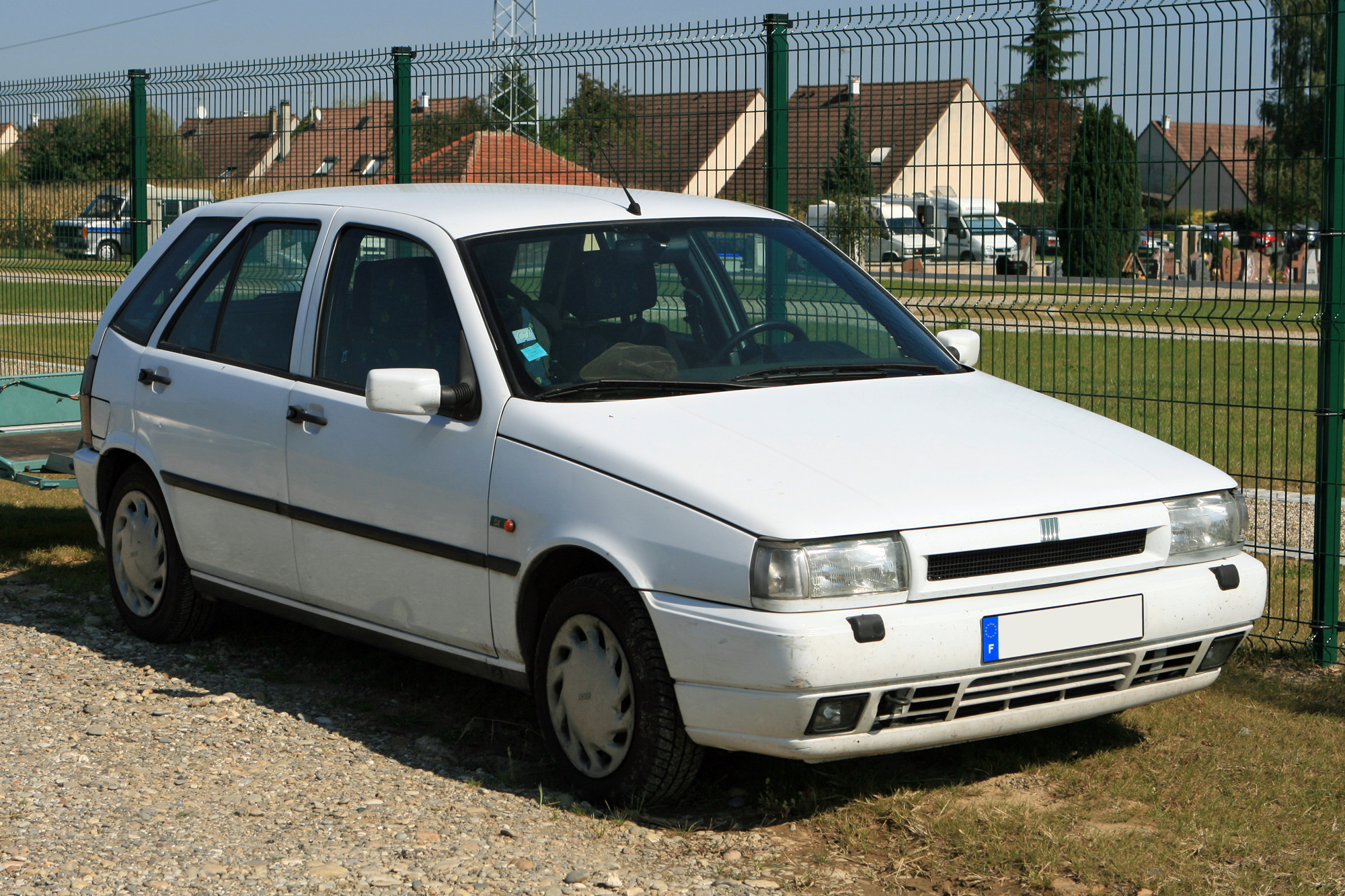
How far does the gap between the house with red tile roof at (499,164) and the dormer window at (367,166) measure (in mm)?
240

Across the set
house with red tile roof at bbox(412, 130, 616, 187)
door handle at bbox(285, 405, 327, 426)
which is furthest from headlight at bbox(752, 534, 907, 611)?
house with red tile roof at bbox(412, 130, 616, 187)

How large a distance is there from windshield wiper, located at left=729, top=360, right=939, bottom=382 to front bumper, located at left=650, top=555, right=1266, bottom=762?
3.53 ft

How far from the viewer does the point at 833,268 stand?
18.5 ft

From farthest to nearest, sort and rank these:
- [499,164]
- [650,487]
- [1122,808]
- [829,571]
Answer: [499,164] < [1122,808] < [650,487] < [829,571]

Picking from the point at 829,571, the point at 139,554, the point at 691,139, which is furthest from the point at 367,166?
the point at 829,571

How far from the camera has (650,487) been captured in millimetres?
4066

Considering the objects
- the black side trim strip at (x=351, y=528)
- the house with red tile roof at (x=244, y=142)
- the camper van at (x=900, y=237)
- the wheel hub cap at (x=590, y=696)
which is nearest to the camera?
the wheel hub cap at (x=590, y=696)

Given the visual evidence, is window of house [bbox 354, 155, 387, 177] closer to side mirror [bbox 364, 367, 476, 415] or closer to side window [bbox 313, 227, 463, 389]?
side window [bbox 313, 227, 463, 389]

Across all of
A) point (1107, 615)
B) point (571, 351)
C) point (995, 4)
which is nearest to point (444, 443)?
point (571, 351)

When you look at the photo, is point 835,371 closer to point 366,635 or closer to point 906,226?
point 366,635

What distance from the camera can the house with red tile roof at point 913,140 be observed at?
267 inches

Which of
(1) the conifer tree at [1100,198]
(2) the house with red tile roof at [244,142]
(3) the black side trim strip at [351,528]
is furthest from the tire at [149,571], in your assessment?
(2) the house with red tile roof at [244,142]

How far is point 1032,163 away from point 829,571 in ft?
11.4

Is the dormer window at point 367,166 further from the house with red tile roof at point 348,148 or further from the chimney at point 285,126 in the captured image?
the chimney at point 285,126
